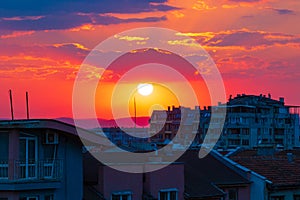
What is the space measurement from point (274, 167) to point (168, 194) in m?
10.1

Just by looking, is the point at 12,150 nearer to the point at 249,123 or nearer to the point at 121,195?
the point at 121,195

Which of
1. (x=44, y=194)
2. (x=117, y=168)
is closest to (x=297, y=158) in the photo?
(x=117, y=168)

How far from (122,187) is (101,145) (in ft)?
9.66

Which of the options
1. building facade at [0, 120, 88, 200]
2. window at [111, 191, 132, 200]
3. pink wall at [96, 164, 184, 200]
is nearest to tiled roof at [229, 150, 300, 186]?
pink wall at [96, 164, 184, 200]

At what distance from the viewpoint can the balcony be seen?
92.8ft

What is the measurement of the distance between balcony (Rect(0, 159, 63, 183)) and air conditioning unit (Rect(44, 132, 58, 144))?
86cm

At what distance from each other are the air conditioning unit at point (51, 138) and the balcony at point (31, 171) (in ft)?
2.84

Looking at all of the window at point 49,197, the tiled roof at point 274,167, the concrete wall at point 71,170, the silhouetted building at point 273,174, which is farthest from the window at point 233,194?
the window at point 49,197

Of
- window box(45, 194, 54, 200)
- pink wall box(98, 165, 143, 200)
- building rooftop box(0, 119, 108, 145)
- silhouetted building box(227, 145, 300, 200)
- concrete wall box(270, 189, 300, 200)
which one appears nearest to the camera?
building rooftop box(0, 119, 108, 145)

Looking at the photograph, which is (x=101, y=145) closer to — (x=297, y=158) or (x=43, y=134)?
(x=43, y=134)

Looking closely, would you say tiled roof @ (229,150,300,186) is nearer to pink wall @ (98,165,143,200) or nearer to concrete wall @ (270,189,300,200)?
concrete wall @ (270,189,300,200)

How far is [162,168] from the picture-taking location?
3222 cm

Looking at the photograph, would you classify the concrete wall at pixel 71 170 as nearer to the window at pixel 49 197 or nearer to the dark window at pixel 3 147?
the window at pixel 49 197

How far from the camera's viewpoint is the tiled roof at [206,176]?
33.5 meters
